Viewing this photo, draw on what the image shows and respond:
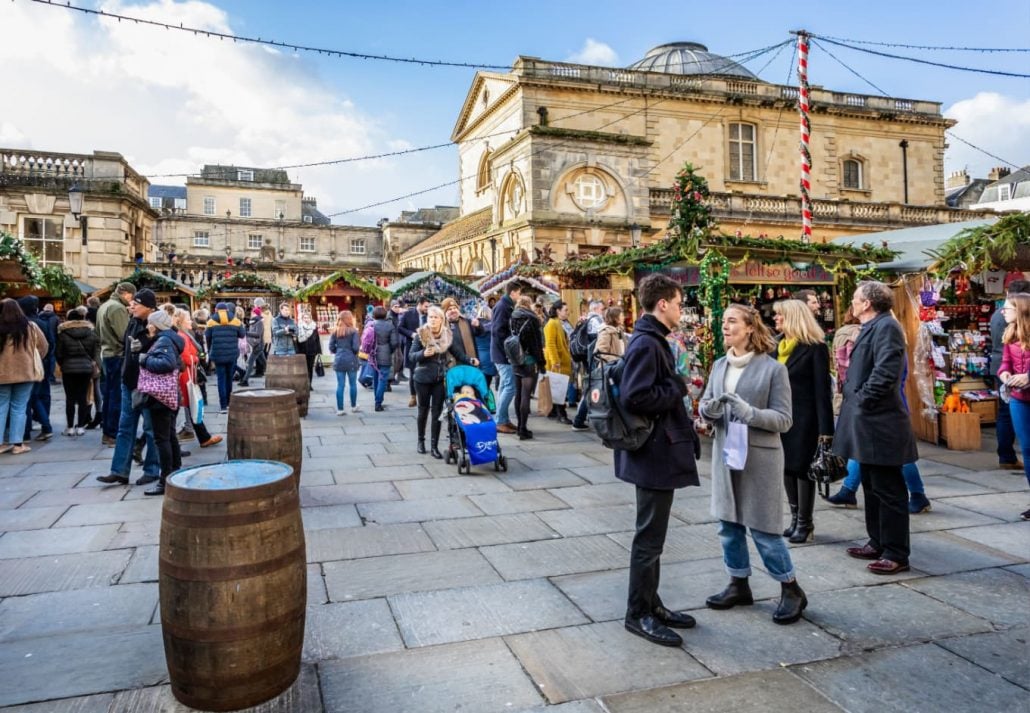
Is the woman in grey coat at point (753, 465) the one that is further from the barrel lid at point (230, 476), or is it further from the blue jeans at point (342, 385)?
the blue jeans at point (342, 385)

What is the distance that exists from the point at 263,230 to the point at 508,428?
3667 cm

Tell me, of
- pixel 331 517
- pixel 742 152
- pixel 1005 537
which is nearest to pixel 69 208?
pixel 331 517

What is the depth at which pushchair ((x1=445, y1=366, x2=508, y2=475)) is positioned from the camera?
7.39 m

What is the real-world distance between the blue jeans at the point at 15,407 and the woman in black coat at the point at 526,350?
6.05m

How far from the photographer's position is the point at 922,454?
8453mm

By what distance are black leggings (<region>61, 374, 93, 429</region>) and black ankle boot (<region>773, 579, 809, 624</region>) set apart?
9352mm

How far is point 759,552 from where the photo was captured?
393 cm

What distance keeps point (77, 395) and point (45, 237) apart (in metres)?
14.5

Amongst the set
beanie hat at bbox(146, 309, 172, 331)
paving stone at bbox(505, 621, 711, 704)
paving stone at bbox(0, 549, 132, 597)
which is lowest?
paving stone at bbox(505, 621, 711, 704)

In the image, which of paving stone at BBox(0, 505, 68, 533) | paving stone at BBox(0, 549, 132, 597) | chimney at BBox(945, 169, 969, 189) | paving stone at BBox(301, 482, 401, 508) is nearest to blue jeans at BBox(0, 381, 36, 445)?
paving stone at BBox(0, 505, 68, 533)

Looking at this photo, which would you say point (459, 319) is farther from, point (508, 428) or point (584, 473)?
point (584, 473)

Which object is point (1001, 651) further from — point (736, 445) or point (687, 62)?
point (687, 62)

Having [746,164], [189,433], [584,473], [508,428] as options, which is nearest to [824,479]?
[584,473]

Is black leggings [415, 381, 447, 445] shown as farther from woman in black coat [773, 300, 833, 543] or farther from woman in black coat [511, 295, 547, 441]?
woman in black coat [773, 300, 833, 543]
